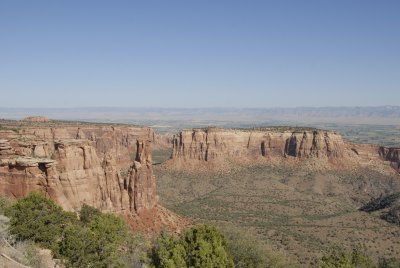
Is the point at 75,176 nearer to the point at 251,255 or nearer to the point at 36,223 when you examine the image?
the point at 36,223

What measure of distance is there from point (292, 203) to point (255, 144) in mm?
51498

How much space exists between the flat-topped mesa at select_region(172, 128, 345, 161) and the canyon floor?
5902 mm

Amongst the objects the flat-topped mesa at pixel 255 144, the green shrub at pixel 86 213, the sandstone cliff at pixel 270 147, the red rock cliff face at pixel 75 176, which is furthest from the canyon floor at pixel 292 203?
the green shrub at pixel 86 213

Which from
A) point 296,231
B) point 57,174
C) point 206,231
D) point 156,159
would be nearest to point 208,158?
point 156,159

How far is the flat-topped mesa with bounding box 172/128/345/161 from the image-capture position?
156 meters

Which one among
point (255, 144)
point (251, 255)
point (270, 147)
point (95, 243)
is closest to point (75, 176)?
point (95, 243)

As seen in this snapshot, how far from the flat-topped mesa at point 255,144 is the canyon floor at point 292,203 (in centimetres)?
590

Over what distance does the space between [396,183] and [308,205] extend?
50.9m

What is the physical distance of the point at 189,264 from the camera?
36.9 metres

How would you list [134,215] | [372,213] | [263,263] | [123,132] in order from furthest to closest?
1. [123,132]
2. [372,213]
3. [134,215]
4. [263,263]

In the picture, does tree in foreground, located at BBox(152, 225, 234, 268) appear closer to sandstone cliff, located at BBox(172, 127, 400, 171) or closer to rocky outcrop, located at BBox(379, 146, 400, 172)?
sandstone cliff, located at BBox(172, 127, 400, 171)

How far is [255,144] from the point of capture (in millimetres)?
162375

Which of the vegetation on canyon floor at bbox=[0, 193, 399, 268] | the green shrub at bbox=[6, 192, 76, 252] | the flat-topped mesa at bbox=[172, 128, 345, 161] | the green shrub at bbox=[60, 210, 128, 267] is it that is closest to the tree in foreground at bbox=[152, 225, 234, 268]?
the vegetation on canyon floor at bbox=[0, 193, 399, 268]

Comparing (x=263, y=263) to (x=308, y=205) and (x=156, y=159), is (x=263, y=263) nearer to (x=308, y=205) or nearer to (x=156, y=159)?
(x=308, y=205)
